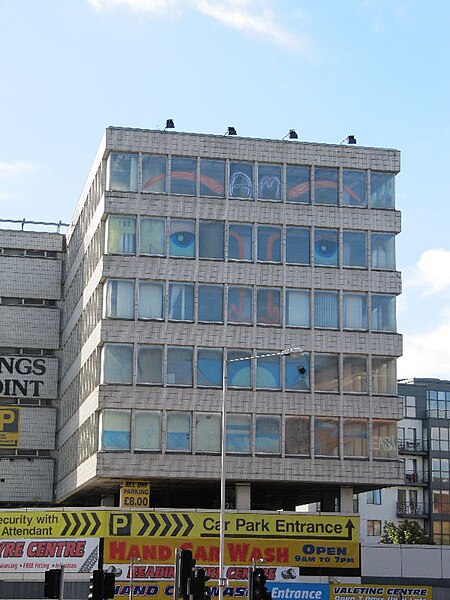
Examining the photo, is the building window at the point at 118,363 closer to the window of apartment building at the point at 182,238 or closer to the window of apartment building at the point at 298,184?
the window of apartment building at the point at 182,238

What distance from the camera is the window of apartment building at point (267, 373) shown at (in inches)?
2156

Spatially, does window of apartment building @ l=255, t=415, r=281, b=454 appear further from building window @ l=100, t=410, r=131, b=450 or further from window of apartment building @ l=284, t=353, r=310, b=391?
building window @ l=100, t=410, r=131, b=450

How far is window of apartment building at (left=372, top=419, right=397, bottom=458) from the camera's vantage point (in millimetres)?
55594

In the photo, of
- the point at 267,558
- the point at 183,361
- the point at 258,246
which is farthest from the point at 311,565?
the point at 258,246

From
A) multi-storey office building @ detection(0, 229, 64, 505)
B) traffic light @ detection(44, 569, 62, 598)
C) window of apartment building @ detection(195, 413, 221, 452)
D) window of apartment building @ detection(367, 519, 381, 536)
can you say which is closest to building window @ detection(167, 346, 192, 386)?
window of apartment building @ detection(195, 413, 221, 452)

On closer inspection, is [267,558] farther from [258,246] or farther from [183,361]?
[258,246]

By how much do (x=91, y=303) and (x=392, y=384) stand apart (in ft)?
49.2

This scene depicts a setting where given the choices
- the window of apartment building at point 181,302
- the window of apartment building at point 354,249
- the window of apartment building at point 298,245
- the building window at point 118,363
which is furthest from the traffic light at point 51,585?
the window of apartment building at point 354,249

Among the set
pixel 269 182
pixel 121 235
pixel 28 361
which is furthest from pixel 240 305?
pixel 28 361

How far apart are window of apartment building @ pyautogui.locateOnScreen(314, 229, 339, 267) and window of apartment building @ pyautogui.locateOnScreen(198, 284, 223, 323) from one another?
4.99 meters

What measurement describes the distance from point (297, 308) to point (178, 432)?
8.12m

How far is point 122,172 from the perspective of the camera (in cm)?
5575

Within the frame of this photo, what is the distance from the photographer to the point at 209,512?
5338cm

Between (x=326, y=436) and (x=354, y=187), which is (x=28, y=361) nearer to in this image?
(x=326, y=436)
